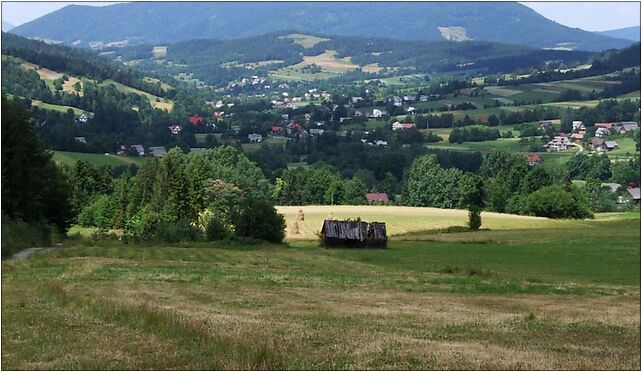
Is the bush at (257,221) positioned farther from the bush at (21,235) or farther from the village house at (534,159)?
the village house at (534,159)

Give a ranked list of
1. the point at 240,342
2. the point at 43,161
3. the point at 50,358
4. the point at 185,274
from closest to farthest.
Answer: the point at 50,358 → the point at 240,342 → the point at 185,274 → the point at 43,161

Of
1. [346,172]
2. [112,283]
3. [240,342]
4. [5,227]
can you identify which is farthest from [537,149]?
[240,342]

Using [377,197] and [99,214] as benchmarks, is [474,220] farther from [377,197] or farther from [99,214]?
[377,197]

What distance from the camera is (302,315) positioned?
68.6 feet

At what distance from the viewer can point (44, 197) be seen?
218 ft

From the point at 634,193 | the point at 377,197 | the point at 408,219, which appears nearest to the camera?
the point at 408,219

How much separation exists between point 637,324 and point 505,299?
29.3ft

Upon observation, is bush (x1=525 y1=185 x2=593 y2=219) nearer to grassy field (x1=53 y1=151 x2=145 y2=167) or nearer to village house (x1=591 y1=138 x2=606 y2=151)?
grassy field (x1=53 y1=151 x2=145 y2=167)

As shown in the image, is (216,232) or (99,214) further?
(99,214)

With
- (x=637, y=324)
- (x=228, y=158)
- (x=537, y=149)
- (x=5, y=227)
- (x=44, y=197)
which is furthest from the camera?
(x=537, y=149)

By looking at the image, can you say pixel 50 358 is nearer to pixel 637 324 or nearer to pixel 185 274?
pixel 637 324

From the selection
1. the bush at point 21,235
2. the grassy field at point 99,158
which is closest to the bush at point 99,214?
the bush at point 21,235

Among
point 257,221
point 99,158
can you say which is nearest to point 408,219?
point 257,221

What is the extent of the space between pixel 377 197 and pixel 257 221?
255 ft
